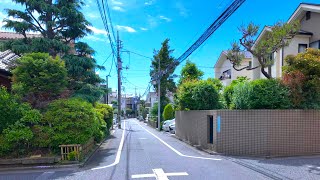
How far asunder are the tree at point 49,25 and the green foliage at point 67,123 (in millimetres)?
5176

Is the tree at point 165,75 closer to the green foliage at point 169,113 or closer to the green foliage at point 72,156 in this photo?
the green foliage at point 169,113

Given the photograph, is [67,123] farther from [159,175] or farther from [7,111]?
[159,175]

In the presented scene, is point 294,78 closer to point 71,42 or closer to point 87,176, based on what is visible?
point 87,176

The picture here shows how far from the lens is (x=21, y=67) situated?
1059 centimetres

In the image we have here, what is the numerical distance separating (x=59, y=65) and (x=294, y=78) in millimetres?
9528

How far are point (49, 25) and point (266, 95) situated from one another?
38.4 feet

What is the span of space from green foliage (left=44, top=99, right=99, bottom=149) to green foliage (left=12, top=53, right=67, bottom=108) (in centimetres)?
74

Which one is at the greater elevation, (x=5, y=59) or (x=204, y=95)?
(x=5, y=59)

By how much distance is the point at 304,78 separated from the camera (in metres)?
10.7

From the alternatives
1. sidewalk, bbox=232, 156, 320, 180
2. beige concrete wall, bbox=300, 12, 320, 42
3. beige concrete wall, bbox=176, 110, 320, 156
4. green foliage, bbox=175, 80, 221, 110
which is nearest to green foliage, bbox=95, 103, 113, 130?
green foliage, bbox=175, 80, 221, 110

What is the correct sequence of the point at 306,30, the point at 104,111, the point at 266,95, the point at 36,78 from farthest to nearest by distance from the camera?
the point at 104,111 < the point at 306,30 < the point at 266,95 < the point at 36,78

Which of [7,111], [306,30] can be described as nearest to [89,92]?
[7,111]

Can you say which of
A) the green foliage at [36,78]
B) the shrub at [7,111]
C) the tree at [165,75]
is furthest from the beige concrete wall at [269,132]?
the tree at [165,75]

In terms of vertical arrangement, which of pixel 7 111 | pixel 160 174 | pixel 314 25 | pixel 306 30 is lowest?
pixel 160 174
